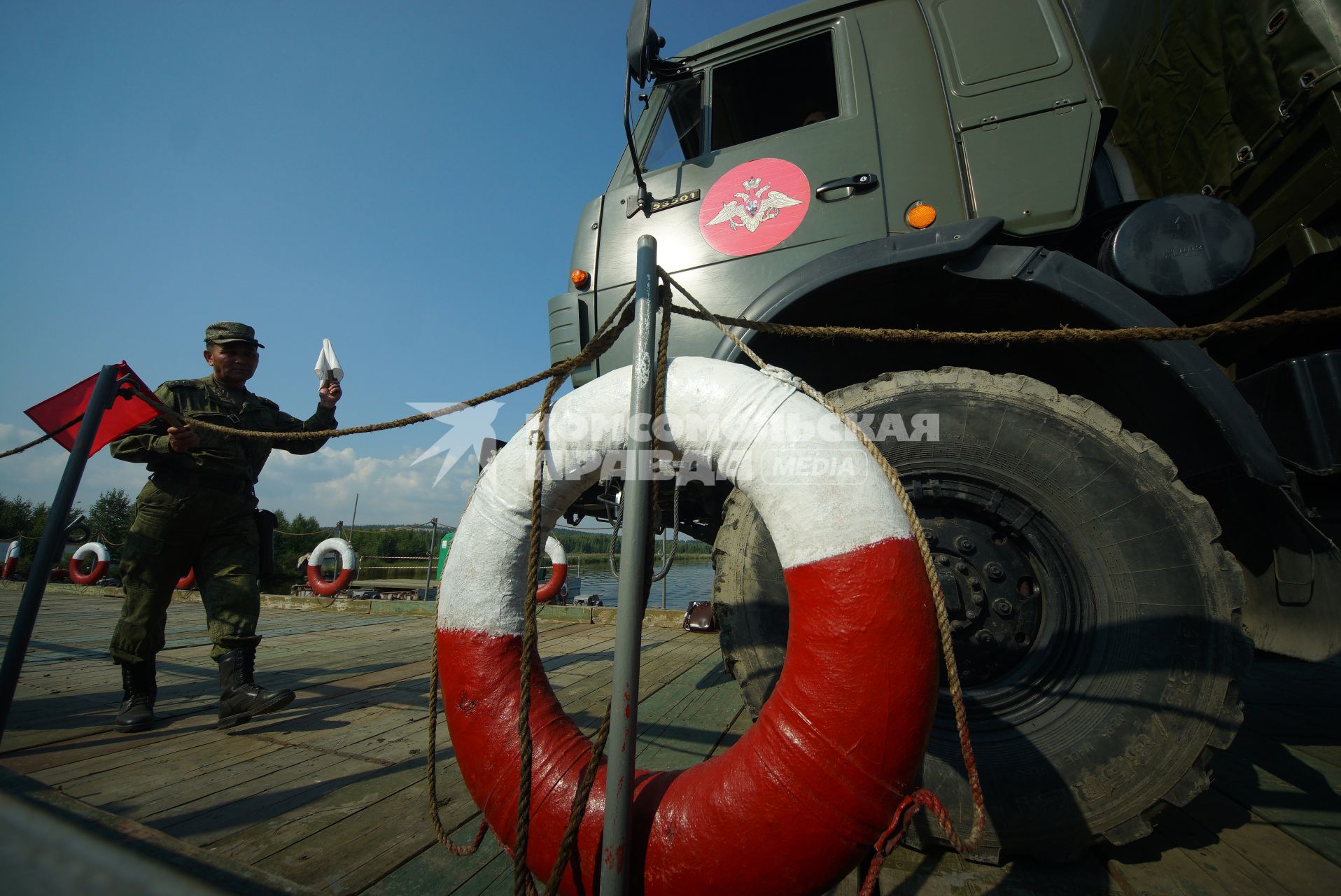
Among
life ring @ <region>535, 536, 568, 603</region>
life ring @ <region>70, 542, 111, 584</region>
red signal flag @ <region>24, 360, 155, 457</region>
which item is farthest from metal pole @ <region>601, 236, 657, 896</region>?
life ring @ <region>70, 542, 111, 584</region>

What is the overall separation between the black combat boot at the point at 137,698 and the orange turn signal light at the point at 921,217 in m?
3.77

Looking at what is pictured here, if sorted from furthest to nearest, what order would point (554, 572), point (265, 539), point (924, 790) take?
point (554, 572), point (265, 539), point (924, 790)

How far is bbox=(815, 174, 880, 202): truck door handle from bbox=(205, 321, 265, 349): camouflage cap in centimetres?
304

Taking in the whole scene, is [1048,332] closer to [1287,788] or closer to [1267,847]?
[1267,847]

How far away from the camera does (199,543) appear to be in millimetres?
2693

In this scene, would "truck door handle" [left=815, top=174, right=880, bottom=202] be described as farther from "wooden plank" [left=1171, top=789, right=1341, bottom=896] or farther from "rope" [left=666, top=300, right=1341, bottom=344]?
"wooden plank" [left=1171, top=789, right=1341, bottom=896]

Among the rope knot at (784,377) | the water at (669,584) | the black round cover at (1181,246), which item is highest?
the black round cover at (1181,246)

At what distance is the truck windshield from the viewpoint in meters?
2.48

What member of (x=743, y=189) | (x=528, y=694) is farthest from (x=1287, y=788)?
(x=743, y=189)

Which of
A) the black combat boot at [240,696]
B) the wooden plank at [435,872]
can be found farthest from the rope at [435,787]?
the black combat boot at [240,696]

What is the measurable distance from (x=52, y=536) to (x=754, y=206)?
2774 millimetres

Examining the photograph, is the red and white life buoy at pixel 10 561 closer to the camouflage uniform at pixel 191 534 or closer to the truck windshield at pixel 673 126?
the camouflage uniform at pixel 191 534

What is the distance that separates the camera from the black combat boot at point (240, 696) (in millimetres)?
2463

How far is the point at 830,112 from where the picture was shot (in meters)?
2.94
